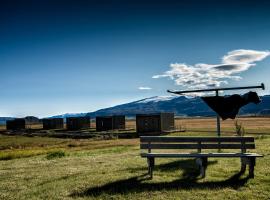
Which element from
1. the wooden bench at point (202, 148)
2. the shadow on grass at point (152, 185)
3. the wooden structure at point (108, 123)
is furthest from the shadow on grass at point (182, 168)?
the wooden structure at point (108, 123)

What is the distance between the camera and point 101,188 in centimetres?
900

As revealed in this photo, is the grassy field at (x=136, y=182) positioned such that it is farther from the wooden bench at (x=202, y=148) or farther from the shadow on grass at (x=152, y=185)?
the wooden bench at (x=202, y=148)

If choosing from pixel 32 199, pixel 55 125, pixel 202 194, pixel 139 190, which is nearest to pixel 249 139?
pixel 202 194

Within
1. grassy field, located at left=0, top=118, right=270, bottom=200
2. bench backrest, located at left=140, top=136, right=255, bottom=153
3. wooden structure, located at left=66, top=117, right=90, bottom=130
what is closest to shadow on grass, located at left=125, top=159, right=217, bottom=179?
grassy field, located at left=0, top=118, right=270, bottom=200

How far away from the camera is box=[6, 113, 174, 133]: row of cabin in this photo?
2308 inches

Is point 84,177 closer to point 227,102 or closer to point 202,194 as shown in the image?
point 202,194

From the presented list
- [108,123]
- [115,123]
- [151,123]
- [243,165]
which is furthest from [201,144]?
[115,123]

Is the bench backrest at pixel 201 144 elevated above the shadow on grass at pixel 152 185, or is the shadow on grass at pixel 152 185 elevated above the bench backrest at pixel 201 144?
the bench backrest at pixel 201 144

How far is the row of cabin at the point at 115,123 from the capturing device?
192ft

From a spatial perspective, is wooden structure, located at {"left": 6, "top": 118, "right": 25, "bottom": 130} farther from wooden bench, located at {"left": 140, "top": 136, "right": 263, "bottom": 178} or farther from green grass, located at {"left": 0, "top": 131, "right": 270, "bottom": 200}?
wooden bench, located at {"left": 140, "top": 136, "right": 263, "bottom": 178}

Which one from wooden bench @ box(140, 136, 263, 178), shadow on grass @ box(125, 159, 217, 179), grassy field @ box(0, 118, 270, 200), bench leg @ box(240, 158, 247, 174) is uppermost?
wooden bench @ box(140, 136, 263, 178)

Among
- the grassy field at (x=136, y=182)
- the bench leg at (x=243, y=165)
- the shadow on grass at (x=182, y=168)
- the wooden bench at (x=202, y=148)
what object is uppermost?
the wooden bench at (x=202, y=148)

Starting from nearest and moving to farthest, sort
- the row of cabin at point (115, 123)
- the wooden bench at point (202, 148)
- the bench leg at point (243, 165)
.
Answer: the wooden bench at point (202, 148)
the bench leg at point (243, 165)
the row of cabin at point (115, 123)

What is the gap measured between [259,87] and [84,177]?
677 centimetres
